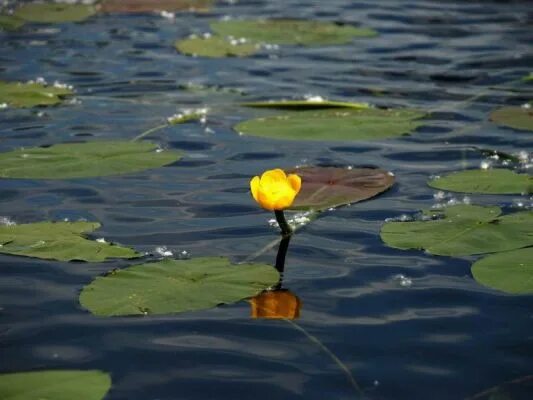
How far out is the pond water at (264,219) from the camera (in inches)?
101

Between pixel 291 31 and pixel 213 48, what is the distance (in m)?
0.62

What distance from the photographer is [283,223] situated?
3340 mm

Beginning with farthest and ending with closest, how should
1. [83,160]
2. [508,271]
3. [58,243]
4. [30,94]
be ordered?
[30,94] < [83,160] < [58,243] < [508,271]

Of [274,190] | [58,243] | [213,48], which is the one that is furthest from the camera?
[213,48]

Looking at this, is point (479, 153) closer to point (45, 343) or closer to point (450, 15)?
point (45, 343)

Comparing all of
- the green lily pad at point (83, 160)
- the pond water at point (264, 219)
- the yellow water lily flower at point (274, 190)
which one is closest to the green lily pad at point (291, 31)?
the pond water at point (264, 219)

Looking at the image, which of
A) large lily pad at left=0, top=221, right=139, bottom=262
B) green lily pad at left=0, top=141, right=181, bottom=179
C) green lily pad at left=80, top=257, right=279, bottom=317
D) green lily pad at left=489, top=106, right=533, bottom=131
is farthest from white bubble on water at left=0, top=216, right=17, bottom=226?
green lily pad at left=489, top=106, right=533, bottom=131

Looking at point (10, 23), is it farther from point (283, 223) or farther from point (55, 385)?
point (55, 385)

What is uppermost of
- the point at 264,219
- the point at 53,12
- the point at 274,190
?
the point at 274,190

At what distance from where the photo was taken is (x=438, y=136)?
464 centimetres

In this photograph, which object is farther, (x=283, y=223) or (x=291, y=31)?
(x=291, y=31)

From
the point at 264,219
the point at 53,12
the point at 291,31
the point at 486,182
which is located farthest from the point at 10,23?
the point at 486,182

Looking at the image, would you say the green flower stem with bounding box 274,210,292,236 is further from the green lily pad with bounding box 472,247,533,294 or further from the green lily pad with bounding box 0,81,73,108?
the green lily pad with bounding box 0,81,73,108

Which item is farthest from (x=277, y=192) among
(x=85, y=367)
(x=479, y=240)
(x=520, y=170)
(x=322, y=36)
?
(x=322, y=36)
